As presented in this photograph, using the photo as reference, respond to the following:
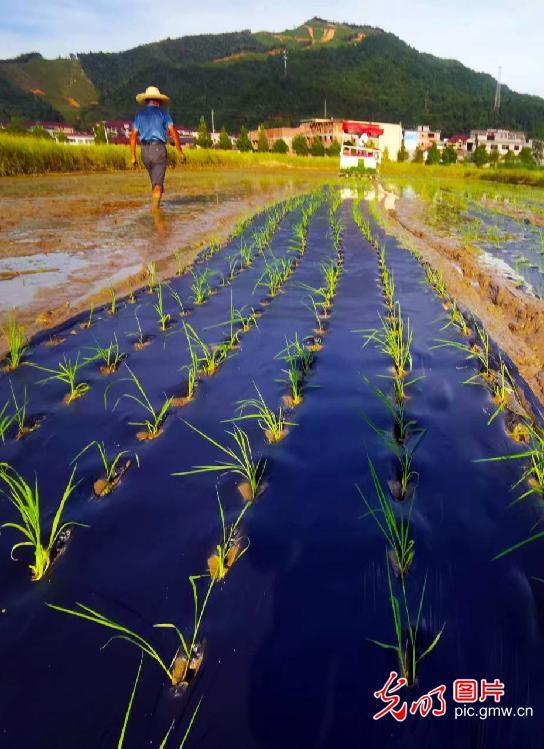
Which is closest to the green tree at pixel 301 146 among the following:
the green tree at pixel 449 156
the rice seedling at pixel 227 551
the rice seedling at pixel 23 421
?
the green tree at pixel 449 156

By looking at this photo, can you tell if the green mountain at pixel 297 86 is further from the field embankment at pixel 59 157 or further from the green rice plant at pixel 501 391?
the green rice plant at pixel 501 391

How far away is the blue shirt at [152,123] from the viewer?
676 centimetres

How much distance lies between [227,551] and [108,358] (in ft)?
4.74

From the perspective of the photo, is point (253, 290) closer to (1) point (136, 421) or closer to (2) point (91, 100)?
(1) point (136, 421)

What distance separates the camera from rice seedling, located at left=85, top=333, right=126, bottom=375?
2443 mm

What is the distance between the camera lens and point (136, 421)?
6.65 ft

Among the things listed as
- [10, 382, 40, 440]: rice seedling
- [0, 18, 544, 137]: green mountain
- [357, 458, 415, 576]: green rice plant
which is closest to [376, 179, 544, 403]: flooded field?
[357, 458, 415, 576]: green rice plant

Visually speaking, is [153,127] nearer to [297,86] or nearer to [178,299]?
[178,299]

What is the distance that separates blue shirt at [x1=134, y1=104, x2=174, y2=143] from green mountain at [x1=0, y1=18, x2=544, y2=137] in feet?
357

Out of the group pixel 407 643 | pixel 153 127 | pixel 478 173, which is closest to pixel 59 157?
pixel 153 127

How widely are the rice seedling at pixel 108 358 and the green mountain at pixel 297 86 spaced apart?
372 feet

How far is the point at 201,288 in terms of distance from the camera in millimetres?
3682

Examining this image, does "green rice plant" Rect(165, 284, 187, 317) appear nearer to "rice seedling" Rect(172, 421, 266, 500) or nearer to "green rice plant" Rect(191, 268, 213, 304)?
"green rice plant" Rect(191, 268, 213, 304)

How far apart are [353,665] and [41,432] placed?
1.52 metres
